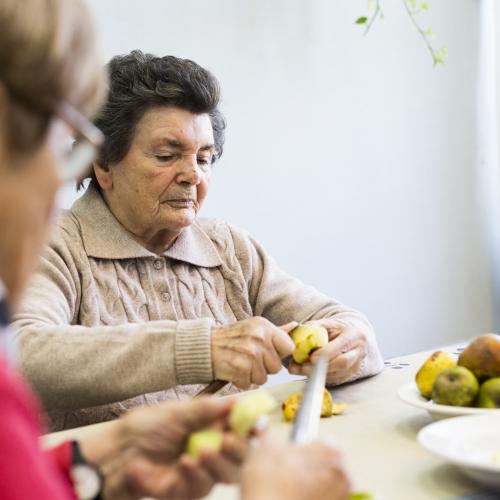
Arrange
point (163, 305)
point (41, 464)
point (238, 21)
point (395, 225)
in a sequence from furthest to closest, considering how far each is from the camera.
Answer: point (395, 225) < point (238, 21) < point (163, 305) < point (41, 464)

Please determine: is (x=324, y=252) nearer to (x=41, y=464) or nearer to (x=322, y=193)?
(x=322, y=193)

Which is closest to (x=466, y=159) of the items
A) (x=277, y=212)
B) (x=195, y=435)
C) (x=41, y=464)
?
(x=277, y=212)

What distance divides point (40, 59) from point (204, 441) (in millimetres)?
435

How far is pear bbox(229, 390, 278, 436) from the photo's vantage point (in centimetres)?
86

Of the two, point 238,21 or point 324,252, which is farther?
point 324,252

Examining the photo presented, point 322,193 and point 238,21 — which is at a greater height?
point 238,21

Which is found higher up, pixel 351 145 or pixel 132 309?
pixel 351 145

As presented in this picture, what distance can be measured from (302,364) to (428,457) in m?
0.47

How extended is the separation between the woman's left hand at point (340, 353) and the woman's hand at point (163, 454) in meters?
0.67

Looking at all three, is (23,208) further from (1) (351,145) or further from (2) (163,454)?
(1) (351,145)

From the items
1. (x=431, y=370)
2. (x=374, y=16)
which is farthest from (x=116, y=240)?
(x=374, y=16)

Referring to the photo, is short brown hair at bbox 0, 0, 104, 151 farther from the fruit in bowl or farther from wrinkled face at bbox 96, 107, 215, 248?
wrinkled face at bbox 96, 107, 215, 248

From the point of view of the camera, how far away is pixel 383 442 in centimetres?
124

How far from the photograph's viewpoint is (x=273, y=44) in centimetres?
302
